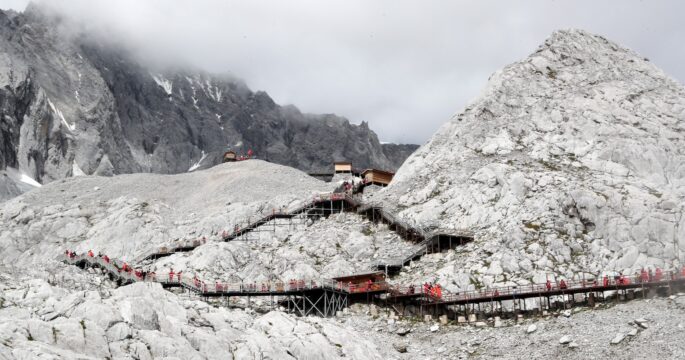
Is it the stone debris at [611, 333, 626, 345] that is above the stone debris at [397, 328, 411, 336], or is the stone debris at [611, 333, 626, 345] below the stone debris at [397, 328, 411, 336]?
above

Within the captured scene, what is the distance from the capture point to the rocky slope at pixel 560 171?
73.1 m

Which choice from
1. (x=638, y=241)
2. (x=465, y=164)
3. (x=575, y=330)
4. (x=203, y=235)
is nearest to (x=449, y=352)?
(x=575, y=330)

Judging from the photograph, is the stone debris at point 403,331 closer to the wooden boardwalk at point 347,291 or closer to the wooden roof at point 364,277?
the wooden boardwalk at point 347,291

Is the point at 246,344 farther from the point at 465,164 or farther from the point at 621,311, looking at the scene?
the point at 465,164

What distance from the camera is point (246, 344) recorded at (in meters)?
50.6

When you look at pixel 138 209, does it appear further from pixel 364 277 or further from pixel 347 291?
pixel 347 291

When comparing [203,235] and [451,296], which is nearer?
[451,296]

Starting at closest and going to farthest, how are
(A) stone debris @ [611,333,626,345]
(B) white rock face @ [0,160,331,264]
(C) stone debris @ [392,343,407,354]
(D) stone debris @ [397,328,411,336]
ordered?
(A) stone debris @ [611,333,626,345], (C) stone debris @ [392,343,407,354], (D) stone debris @ [397,328,411,336], (B) white rock face @ [0,160,331,264]

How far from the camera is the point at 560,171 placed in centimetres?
8738

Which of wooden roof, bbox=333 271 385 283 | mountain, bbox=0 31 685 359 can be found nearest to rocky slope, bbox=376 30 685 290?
mountain, bbox=0 31 685 359

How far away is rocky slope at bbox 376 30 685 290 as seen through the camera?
Result: 73.1 meters

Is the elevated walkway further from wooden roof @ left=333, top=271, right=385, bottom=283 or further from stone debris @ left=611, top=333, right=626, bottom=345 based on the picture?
stone debris @ left=611, top=333, right=626, bottom=345

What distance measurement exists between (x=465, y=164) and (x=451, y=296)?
93.8 feet

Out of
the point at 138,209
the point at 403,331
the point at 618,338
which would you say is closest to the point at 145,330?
the point at 403,331
